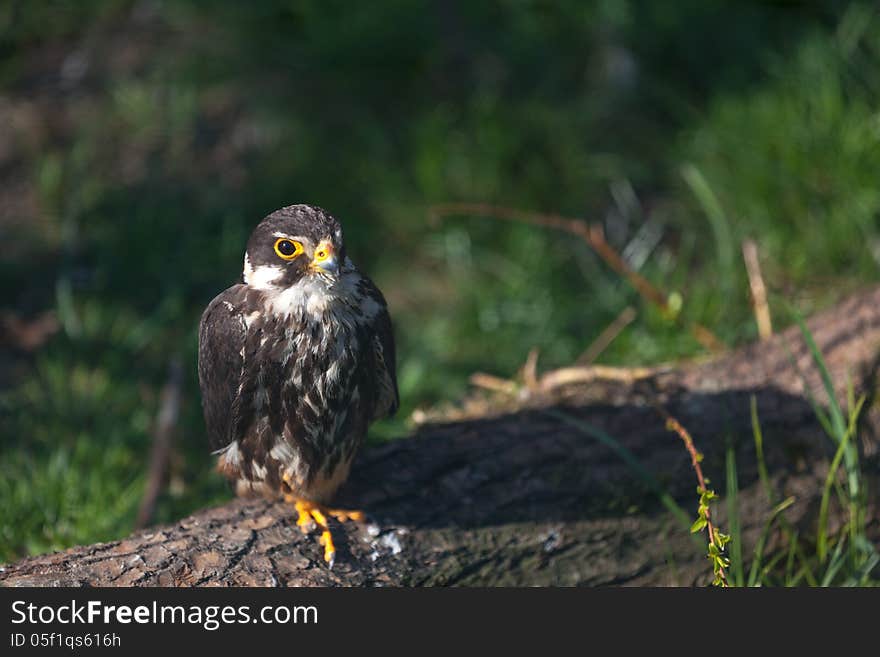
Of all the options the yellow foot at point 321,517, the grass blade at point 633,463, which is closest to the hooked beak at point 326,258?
the yellow foot at point 321,517

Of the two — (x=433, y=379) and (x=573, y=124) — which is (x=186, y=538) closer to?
(x=433, y=379)

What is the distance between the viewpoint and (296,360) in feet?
10.9

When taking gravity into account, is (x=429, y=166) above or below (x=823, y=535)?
above

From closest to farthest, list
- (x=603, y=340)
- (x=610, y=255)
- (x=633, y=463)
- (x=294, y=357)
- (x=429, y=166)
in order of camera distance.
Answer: (x=294, y=357) < (x=633, y=463) < (x=610, y=255) < (x=603, y=340) < (x=429, y=166)

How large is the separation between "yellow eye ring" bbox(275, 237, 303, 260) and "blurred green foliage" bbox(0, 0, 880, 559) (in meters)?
1.84

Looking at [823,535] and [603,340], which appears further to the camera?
[603,340]

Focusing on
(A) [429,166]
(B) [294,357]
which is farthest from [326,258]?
(A) [429,166]

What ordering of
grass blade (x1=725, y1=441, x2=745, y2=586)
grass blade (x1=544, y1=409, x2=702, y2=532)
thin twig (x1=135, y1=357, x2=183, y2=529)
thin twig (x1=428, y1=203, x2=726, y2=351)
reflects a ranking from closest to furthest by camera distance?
grass blade (x1=725, y1=441, x2=745, y2=586), grass blade (x1=544, y1=409, x2=702, y2=532), thin twig (x1=135, y1=357, x2=183, y2=529), thin twig (x1=428, y1=203, x2=726, y2=351)

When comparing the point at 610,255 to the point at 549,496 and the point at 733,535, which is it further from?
the point at 733,535

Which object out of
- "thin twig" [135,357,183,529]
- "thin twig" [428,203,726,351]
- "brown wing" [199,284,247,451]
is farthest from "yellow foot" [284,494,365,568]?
"thin twig" [428,203,726,351]

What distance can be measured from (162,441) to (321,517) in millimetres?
1318

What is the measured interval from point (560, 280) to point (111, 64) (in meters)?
3.07

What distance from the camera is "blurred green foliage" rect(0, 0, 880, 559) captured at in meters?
5.34

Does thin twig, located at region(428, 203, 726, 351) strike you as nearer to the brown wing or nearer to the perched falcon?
the perched falcon
